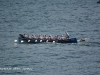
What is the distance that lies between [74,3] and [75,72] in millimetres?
103138

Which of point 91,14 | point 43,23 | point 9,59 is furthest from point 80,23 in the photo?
point 9,59

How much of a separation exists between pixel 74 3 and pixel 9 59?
96746mm

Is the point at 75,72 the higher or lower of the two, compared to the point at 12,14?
lower

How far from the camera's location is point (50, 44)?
99.0 meters

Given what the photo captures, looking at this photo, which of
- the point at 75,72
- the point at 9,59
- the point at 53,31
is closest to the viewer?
the point at 75,72

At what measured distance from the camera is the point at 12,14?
148500mm

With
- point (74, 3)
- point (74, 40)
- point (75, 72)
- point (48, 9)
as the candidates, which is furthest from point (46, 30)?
point (74, 3)

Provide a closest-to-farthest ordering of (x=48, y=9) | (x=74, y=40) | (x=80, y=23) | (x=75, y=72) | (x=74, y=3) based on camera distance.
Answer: (x=75, y=72) < (x=74, y=40) < (x=80, y=23) < (x=48, y=9) < (x=74, y=3)

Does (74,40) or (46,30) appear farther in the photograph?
(46,30)

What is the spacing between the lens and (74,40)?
3829 inches

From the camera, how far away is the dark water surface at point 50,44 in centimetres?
8381

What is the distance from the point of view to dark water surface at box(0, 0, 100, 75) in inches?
3300

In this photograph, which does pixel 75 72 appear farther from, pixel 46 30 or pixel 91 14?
pixel 91 14

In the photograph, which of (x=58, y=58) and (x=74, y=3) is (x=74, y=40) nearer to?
(x=58, y=58)
